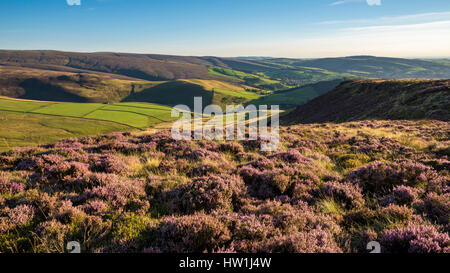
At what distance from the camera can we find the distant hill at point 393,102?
2847 centimetres

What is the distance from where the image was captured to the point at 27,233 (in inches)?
166

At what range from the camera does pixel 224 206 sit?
5539 mm

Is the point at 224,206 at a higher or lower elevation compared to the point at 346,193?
lower

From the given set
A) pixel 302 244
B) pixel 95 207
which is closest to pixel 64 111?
pixel 95 207

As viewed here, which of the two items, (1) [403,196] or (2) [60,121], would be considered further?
(2) [60,121]

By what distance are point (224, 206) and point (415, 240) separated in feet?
12.1

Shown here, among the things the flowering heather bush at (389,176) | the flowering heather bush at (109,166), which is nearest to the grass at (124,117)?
the flowering heather bush at (109,166)

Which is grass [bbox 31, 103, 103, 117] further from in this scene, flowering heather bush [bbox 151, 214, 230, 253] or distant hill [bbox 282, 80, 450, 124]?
flowering heather bush [bbox 151, 214, 230, 253]

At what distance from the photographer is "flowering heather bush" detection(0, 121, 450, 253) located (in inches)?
154

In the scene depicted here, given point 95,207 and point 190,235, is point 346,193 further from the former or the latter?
point 95,207

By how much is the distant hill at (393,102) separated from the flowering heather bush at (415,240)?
27.7 metres

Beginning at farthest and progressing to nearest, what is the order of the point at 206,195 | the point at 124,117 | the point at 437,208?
the point at 124,117
the point at 206,195
the point at 437,208

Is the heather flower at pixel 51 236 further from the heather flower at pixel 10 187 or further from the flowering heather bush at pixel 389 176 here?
the flowering heather bush at pixel 389 176

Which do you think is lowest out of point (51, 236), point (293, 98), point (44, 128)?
point (44, 128)
